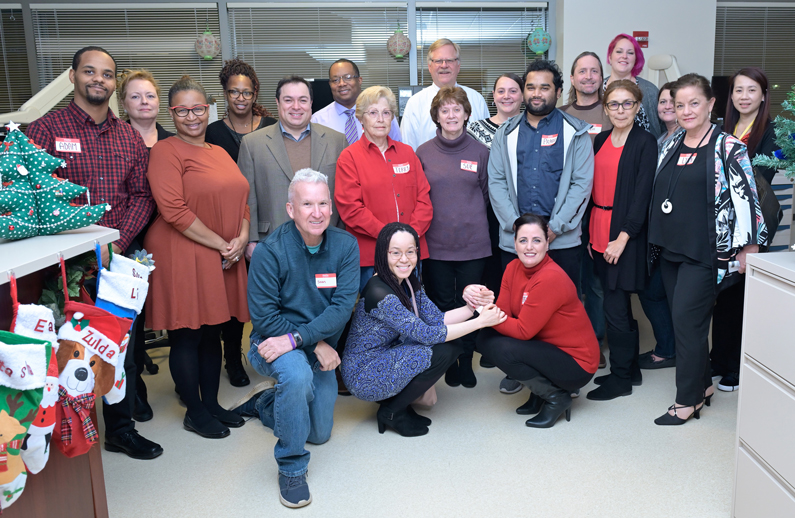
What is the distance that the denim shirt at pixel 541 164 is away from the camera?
3.15m

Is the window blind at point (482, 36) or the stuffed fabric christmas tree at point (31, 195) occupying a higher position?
the window blind at point (482, 36)

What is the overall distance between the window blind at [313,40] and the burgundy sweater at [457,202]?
3708mm

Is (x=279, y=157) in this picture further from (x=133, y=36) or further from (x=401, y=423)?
(x=133, y=36)

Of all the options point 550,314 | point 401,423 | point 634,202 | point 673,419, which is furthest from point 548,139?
point 401,423

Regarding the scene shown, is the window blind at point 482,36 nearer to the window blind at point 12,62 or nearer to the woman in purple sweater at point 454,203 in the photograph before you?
the woman in purple sweater at point 454,203

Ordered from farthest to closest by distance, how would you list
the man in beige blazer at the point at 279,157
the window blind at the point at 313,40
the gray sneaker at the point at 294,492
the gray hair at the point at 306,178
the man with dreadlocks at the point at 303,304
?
the window blind at the point at 313,40
the man in beige blazer at the point at 279,157
the gray hair at the point at 306,178
the man with dreadlocks at the point at 303,304
the gray sneaker at the point at 294,492

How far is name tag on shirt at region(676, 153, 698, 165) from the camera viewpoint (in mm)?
2656

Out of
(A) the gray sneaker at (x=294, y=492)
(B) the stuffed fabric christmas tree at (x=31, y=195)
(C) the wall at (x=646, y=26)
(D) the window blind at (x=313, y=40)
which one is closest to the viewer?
(B) the stuffed fabric christmas tree at (x=31, y=195)

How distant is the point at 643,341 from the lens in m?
4.14

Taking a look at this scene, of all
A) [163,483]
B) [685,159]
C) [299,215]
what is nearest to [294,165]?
[299,215]

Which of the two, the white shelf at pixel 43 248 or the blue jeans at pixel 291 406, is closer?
the white shelf at pixel 43 248

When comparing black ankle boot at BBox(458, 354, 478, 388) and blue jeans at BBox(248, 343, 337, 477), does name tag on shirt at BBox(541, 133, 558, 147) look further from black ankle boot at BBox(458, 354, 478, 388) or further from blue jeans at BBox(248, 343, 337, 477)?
blue jeans at BBox(248, 343, 337, 477)

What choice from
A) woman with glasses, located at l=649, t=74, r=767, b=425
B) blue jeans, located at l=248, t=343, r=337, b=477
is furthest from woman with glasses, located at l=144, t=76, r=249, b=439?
woman with glasses, located at l=649, t=74, r=767, b=425

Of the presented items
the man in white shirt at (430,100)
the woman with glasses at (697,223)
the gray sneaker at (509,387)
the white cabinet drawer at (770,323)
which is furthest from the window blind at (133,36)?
the white cabinet drawer at (770,323)
